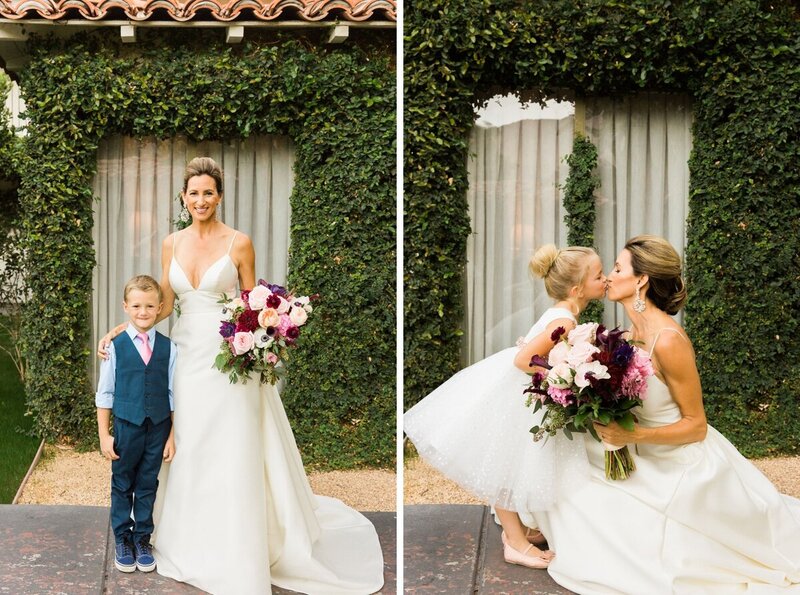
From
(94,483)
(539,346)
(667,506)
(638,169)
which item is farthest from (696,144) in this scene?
(94,483)

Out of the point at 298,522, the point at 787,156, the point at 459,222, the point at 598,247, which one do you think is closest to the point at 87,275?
the point at 459,222

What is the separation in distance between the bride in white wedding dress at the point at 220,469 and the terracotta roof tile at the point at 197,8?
2469mm

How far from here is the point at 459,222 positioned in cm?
589

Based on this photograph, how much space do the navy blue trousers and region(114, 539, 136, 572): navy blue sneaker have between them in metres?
0.03

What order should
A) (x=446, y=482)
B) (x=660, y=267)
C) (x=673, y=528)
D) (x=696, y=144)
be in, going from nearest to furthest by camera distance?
1. (x=673, y=528)
2. (x=660, y=267)
3. (x=446, y=482)
4. (x=696, y=144)

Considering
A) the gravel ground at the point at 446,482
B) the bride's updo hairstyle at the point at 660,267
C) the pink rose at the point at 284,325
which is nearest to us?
the bride's updo hairstyle at the point at 660,267

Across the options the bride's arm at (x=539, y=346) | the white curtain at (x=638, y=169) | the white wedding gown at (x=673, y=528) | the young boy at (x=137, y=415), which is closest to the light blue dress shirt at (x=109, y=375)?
the young boy at (x=137, y=415)

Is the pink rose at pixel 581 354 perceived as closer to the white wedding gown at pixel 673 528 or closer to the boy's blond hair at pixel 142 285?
the white wedding gown at pixel 673 528

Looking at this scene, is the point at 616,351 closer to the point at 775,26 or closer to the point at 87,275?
the point at 775,26

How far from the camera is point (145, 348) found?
3500 millimetres

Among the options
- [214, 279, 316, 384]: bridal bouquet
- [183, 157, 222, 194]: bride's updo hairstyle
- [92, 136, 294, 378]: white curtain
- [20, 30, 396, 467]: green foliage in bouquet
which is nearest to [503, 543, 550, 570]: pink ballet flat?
[214, 279, 316, 384]: bridal bouquet

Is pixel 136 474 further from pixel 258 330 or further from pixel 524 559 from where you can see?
pixel 524 559

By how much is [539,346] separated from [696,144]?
3.17 meters

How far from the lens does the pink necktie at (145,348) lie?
3.49 metres
